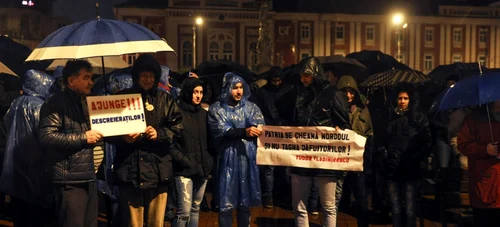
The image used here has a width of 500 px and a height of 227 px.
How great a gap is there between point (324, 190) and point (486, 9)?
59.2 meters

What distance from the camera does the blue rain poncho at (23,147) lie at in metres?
6.19

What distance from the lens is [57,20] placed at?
71562mm

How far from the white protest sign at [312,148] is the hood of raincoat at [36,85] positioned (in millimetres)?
2353

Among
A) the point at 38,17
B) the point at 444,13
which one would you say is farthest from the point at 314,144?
the point at 38,17

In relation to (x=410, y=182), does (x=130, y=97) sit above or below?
above

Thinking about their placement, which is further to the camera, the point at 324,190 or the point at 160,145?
the point at 324,190

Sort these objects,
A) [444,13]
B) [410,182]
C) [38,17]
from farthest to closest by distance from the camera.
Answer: [38,17]
[444,13]
[410,182]

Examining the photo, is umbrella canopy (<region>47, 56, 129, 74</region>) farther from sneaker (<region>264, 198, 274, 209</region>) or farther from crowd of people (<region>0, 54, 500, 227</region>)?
sneaker (<region>264, 198, 274, 209</region>)

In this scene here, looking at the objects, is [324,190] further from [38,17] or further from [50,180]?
[38,17]

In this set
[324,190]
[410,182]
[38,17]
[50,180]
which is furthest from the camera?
[38,17]

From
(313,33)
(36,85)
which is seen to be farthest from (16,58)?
(313,33)

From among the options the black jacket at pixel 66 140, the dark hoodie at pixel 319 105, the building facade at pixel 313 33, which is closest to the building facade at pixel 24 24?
the building facade at pixel 313 33

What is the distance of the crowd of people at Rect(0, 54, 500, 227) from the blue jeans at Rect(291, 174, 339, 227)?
10 millimetres

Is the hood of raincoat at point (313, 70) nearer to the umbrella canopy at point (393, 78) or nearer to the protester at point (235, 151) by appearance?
the protester at point (235, 151)
